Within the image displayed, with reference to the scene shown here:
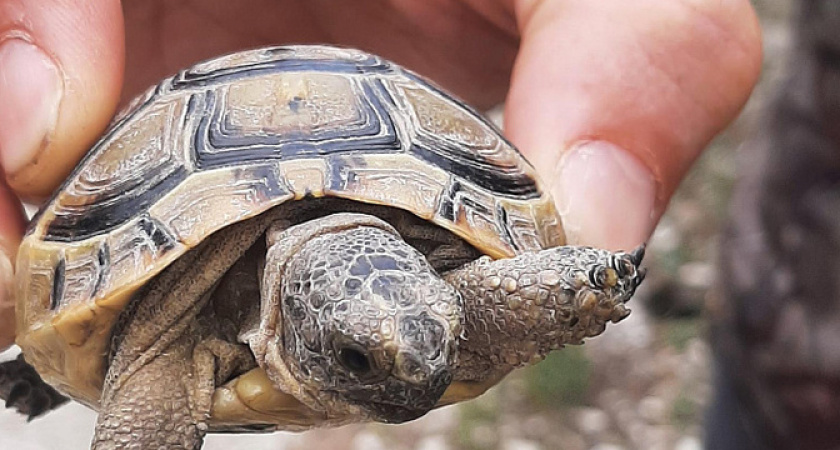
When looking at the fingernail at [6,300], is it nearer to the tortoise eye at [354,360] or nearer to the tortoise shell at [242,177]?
the tortoise shell at [242,177]

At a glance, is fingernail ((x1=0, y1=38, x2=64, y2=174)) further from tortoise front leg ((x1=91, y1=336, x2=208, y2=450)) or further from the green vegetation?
the green vegetation

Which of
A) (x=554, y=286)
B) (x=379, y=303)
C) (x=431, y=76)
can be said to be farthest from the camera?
(x=431, y=76)

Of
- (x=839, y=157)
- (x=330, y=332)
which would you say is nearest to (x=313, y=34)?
(x=839, y=157)

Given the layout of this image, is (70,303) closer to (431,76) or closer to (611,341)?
(431,76)

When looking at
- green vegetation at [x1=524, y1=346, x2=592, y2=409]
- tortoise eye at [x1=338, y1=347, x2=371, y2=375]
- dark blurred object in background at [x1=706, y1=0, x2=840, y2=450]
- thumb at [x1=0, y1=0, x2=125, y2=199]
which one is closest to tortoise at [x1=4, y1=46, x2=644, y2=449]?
tortoise eye at [x1=338, y1=347, x2=371, y2=375]

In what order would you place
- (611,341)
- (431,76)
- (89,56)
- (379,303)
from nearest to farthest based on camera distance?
1. (379,303)
2. (89,56)
3. (431,76)
4. (611,341)

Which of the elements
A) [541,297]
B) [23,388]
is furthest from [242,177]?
[23,388]

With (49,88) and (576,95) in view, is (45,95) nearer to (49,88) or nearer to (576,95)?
(49,88)
